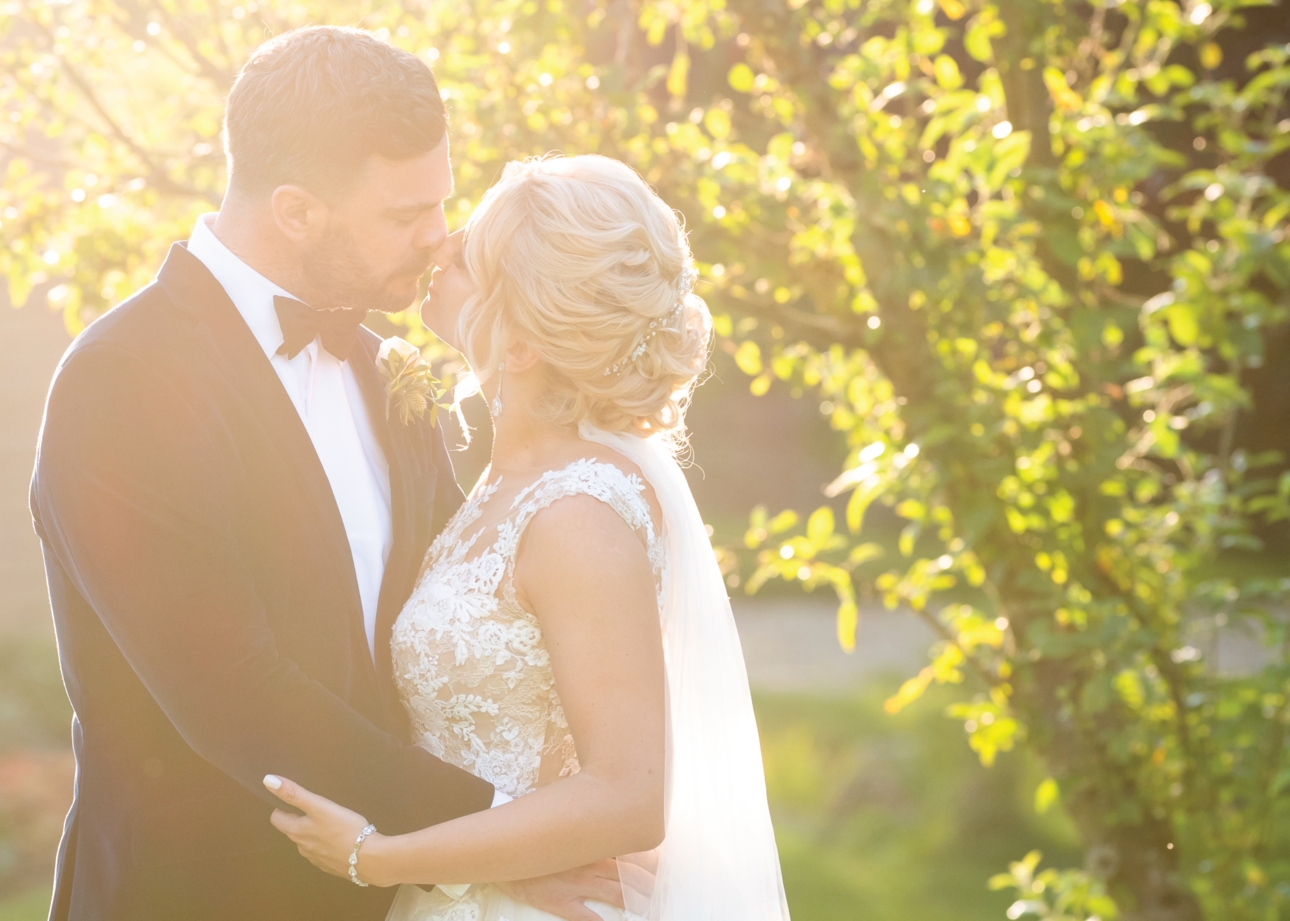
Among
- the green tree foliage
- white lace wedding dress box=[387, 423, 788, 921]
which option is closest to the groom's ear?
white lace wedding dress box=[387, 423, 788, 921]

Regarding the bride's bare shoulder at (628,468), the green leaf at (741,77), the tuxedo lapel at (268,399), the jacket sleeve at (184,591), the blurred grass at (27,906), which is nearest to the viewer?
the jacket sleeve at (184,591)

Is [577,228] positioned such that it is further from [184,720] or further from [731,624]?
[184,720]

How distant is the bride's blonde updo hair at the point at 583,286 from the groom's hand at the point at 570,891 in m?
0.83

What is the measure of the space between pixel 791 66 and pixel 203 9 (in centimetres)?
181

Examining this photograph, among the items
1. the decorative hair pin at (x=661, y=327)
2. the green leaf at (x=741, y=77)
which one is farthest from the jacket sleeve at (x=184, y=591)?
the green leaf at (x=741, y=77)

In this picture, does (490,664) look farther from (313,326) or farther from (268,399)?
(313,326)

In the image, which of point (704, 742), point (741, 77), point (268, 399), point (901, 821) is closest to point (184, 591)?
point (268, 399)

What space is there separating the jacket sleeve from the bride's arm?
2.2 inches

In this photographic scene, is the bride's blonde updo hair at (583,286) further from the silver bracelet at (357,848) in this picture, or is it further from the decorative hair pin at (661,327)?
the silver bracelet at (357,848)

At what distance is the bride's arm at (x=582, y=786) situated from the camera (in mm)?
1846

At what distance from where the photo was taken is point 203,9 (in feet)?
11.5

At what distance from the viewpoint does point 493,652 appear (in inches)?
80.3

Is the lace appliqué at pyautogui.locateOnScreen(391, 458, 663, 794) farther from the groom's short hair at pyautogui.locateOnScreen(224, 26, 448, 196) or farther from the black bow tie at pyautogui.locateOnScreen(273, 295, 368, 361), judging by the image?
the groom's short hair at pyautogui.locateOnScreen(224, 26, 448, 196)

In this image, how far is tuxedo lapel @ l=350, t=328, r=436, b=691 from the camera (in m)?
2.18
